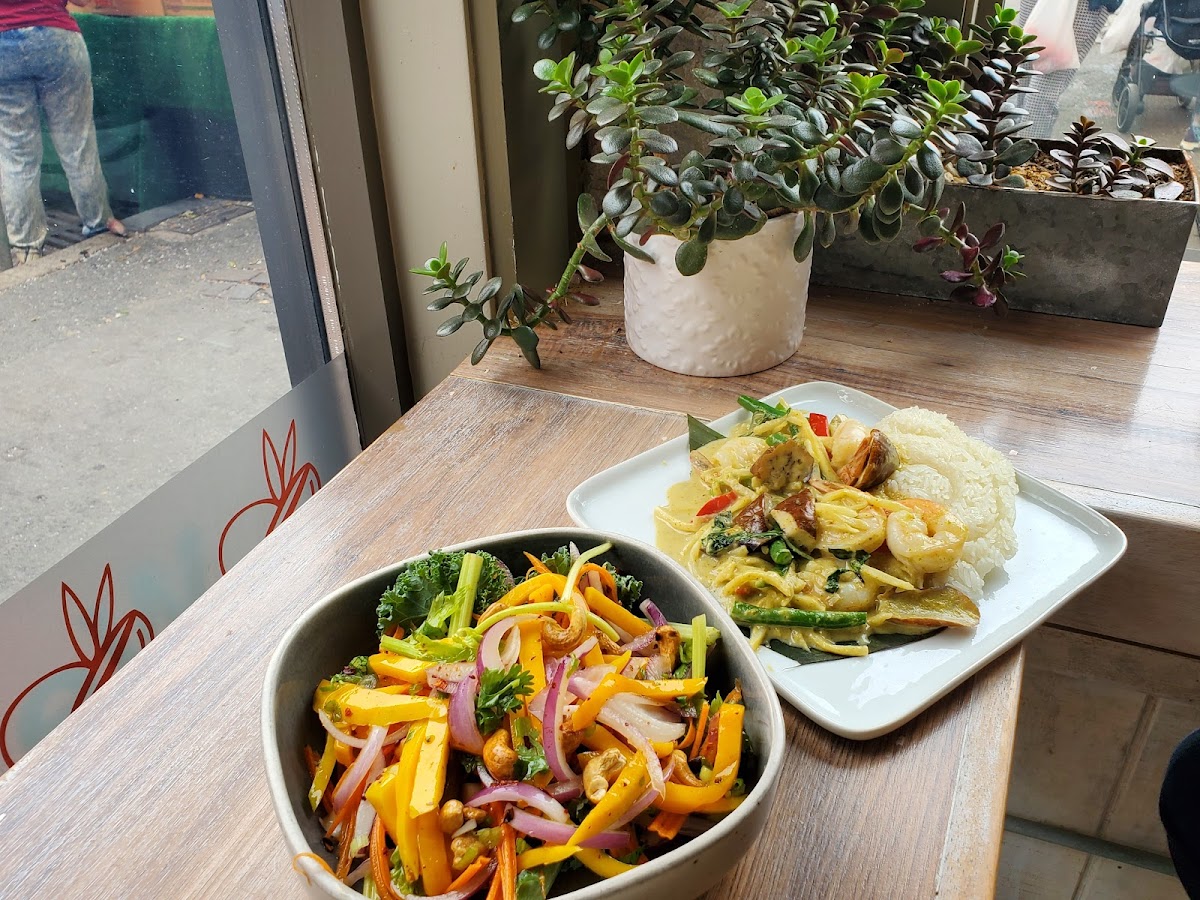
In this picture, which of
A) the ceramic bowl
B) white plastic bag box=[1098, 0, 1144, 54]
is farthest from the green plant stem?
white plastic bag box=[1098, 0, 1144, 54]

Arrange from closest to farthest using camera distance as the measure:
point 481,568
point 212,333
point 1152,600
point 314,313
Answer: point 481,568 → point 1152,600 → point 212,333 → point 314,313

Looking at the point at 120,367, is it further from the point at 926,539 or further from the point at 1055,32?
the point at 1055,32

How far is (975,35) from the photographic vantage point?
4.03ft

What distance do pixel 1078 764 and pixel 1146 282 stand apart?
650 mm

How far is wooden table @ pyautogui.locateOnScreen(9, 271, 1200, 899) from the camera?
1.88ft

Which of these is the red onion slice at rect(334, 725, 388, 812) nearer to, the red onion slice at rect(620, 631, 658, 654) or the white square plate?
the red onion slice at rect(620, 631, 658, 654)

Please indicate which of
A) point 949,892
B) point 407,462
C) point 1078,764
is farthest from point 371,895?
point 1078,764

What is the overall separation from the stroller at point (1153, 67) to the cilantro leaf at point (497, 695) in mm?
1298

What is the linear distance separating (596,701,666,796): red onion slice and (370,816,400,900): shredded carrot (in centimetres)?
13

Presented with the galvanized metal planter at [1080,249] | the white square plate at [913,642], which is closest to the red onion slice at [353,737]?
the white square plate at [913,642]

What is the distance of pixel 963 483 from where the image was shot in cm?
81

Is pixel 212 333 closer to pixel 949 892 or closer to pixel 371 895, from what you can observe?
pixel 371 895

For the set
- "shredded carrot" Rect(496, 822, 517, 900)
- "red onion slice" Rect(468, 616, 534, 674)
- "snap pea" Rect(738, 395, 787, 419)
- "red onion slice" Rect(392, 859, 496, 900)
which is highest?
"red onion slice" Rect(468, 616, 534, 674)

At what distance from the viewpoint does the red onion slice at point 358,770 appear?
51 centimetres
